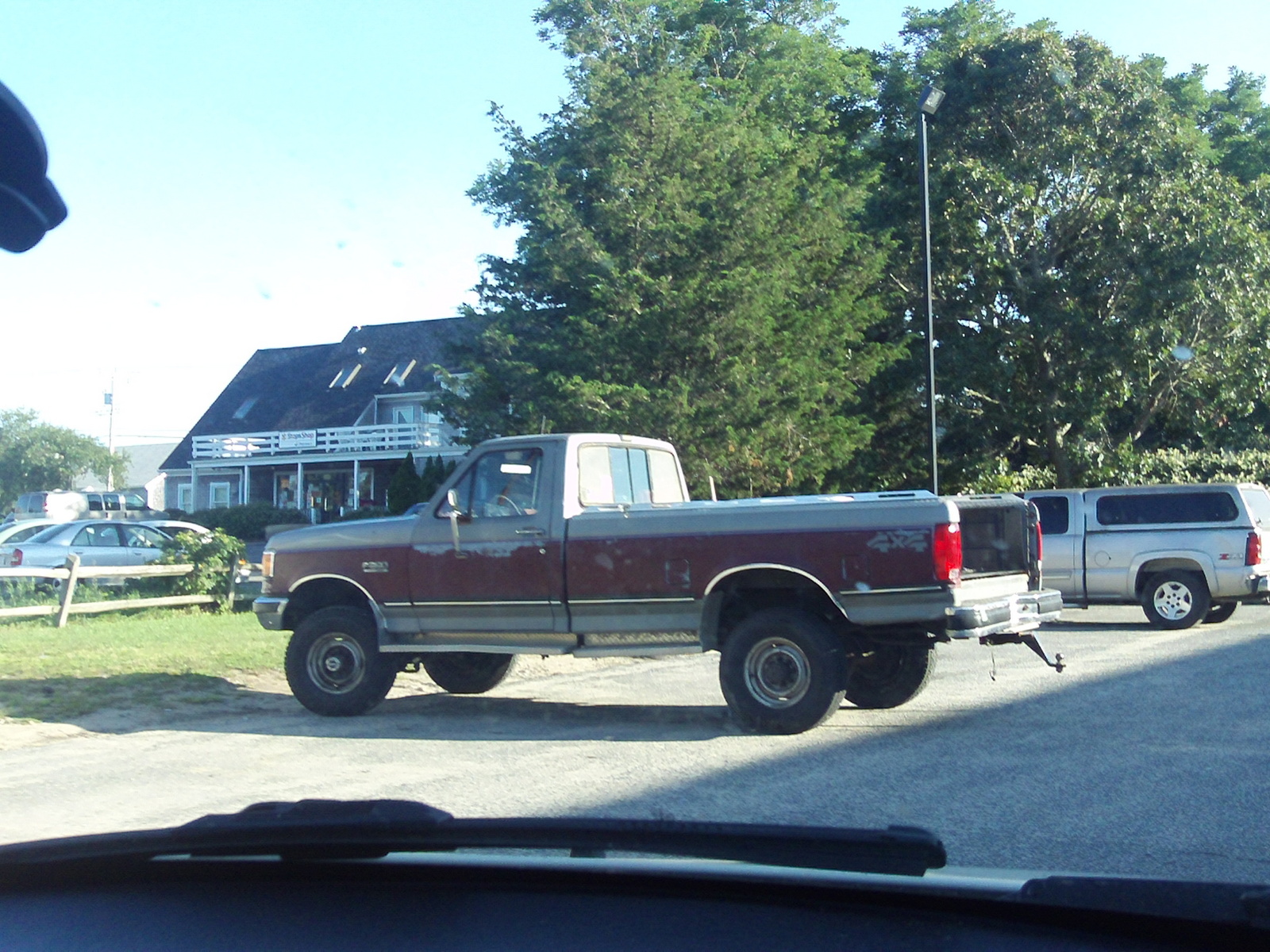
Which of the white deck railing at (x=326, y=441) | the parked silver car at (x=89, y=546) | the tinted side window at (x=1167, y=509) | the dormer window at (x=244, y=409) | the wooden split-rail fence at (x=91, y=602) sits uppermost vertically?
the dormer window at (x=244, y=409)

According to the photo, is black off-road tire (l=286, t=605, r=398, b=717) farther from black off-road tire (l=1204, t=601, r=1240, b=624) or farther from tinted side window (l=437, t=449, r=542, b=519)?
black off-road tire (l=1204, t=601, r=1240, b=624)

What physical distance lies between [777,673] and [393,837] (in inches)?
253

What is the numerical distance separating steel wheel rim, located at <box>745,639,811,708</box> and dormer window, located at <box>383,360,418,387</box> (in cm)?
4166

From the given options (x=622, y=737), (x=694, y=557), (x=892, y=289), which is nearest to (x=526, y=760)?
(x=622, y=737)

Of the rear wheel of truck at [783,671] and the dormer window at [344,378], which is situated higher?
the dormer window at [344,378]

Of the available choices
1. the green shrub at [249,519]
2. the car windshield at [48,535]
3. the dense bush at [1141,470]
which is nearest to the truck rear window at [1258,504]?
the dense bush at [1141,470]

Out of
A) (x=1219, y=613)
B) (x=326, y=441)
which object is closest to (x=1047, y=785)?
(x=1219, y=613)

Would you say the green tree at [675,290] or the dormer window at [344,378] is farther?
the dormer window at [344,378]

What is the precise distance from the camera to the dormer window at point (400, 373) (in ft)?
163

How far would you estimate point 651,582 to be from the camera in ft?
31.1

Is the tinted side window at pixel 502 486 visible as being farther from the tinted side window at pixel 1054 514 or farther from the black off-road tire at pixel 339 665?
the tinted side window at pixel 1054 514

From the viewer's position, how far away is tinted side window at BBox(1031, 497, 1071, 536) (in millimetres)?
17750

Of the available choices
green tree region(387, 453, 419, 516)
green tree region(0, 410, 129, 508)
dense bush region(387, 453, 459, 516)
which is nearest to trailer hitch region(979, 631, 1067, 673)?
dense bush region(387, 453, 459, 516)

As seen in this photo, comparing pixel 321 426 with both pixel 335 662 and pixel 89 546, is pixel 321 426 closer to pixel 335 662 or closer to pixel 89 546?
pixel 89 546
